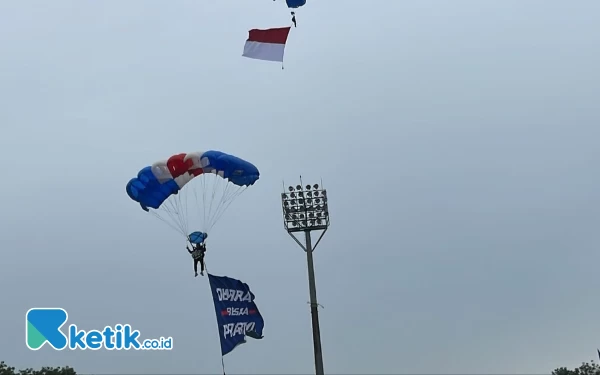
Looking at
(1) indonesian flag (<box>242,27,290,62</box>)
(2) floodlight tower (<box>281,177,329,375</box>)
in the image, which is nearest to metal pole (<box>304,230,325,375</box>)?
(2) floodlight tower (<box>281,177,329,375</box>)

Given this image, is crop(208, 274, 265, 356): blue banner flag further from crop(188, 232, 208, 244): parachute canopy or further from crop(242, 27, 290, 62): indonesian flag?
crop(242, 27, 290, 62): indonesian flag

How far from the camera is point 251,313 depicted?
22.7 meters

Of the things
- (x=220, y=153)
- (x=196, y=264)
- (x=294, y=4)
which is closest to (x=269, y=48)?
(x=294, y=4)

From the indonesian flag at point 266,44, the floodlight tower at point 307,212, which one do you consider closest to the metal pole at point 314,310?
the floodlight tower at point 307,212

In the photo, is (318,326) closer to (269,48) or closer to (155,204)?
(155,204)

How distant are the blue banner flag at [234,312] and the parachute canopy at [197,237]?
1.18 metres

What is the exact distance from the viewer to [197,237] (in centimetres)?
2150

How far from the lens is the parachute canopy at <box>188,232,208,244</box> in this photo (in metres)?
21.4

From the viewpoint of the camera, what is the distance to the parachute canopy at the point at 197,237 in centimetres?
2142

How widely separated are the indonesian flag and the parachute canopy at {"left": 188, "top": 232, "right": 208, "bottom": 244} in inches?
233

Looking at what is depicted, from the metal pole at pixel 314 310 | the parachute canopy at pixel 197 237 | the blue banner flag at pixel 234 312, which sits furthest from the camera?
the metal pole at pixel 314 310

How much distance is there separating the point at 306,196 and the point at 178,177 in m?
8.17

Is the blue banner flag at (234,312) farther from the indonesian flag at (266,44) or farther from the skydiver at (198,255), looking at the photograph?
the indonesian flag at (266,44)

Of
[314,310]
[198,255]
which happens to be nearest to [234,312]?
[198,255]
